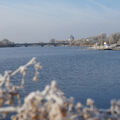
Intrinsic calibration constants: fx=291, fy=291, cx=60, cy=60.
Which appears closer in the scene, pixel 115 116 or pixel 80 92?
pixel 115 116

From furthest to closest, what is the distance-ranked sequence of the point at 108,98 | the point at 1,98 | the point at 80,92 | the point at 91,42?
the point at 91,42 → the point at 80,92 → the point at 108,98 → the point at 1,98

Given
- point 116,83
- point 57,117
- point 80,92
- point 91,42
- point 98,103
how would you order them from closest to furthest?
point 57,117, point 98,103, point 80,92, point 116,83, point 91,42

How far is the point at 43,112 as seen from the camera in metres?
3.44

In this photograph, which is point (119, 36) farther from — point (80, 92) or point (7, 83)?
point (7, 83)

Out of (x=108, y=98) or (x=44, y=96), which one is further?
(x=108, y=98)

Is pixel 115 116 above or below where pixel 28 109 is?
below

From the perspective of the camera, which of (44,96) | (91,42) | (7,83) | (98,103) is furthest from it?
(91,42)

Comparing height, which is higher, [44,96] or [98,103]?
→ [44,96]

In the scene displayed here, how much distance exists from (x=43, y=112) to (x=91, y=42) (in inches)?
7108

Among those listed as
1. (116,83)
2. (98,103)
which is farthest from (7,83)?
(116,83)

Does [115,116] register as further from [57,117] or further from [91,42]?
[91,42]

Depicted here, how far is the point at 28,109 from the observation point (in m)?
3.43

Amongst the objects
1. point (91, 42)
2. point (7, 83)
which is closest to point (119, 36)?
point (91, 42)

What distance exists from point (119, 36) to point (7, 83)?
501ft
